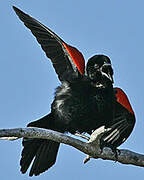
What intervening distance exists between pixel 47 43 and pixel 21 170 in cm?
188

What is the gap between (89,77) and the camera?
6.49 meters

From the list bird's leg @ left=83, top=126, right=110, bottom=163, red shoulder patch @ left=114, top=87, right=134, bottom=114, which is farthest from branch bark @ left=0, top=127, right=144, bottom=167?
red shoulder patch @ left=114, top=87, right=134, bottom=114

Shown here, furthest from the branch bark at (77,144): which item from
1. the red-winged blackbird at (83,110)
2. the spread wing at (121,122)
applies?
the spread wing at (121,122)

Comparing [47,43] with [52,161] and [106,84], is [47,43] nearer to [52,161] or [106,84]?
[106,84]

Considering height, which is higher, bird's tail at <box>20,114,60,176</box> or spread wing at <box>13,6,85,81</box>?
spread wing at <box>13,6,85,81</box>

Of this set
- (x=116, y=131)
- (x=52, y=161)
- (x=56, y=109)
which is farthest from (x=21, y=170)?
(x=116, y=131)

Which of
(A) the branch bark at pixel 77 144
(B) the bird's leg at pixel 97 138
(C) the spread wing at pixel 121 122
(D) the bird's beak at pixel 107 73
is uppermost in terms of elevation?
(D) the bird's beak at pixel 107 73

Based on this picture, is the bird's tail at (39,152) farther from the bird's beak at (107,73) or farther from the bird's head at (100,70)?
the bird's beak at (107,73)

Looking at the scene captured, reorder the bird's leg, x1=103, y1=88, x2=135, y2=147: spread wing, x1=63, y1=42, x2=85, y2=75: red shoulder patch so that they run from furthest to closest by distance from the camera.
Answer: x1=63, y1=42, x2=85, y2=75: red shoulder patch < x1=103, y1=88, x2=135, y2=147: spread wing < the bird's leg

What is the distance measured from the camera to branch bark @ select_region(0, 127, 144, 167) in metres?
4.83

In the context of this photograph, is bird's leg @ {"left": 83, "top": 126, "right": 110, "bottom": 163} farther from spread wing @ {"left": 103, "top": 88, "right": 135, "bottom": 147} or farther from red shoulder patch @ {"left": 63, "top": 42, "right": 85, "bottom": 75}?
red shoulder patch @ {"left": 63, "top": 42, "right": 85, "bottom": 75}

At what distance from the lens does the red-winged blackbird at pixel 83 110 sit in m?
6.12

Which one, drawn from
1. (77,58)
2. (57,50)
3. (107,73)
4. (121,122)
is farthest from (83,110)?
(57,50)

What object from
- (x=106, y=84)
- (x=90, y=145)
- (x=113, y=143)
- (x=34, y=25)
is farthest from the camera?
(x=34, y=25)
